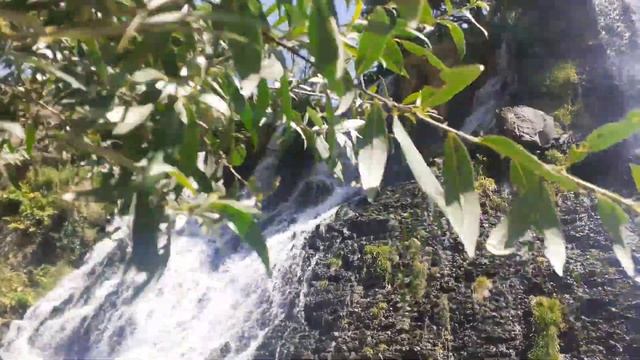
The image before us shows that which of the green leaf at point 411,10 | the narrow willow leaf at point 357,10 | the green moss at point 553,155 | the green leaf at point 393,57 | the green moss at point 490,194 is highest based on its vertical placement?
the green moss at point 553,155

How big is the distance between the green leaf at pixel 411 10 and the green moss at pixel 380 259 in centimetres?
407

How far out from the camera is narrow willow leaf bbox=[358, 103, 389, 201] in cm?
68

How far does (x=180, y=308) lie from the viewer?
16.9ft

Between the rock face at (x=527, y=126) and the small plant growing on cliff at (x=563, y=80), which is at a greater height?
the small plant growing on cliff at (x=563, y=80)

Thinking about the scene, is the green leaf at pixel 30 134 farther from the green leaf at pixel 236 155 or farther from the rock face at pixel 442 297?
the rock face at pixel 442 297

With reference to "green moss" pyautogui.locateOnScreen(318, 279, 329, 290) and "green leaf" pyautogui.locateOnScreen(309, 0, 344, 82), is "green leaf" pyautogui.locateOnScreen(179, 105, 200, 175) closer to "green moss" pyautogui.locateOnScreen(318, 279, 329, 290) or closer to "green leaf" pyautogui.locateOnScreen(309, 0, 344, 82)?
"green leaf" pyautogui.locateOnScreen(309, 0, 344, 82)

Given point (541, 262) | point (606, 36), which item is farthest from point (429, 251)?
point (606, 36)

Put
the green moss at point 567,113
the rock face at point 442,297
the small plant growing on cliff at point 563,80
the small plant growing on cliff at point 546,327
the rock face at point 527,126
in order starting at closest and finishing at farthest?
the small plant growing on cliff at point 546,327 < the rock face at point 442,297 < the rock face at point 527,126 < the green moss at point 567,113 < the small plant growing on cliff at point 563,80

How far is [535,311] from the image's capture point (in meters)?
4.22

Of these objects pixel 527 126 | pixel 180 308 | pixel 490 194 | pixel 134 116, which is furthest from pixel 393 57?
pixel 527 126

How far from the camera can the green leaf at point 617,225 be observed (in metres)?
0.69

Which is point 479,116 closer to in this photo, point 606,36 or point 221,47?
point 606,36

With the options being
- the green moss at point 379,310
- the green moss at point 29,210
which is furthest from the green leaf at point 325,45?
the green moss at point 29,210

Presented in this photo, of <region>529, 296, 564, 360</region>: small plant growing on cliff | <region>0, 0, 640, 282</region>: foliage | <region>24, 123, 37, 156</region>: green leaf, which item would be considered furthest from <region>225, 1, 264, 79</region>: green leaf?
<region>529, 296, 564, 360</region>: small plant growing on cliff
